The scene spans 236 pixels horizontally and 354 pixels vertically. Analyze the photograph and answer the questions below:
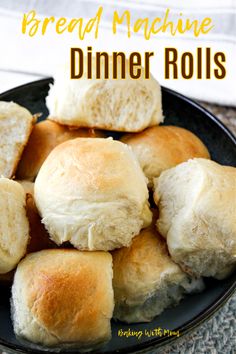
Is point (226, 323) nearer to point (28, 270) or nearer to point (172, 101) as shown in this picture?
point (28, 270)

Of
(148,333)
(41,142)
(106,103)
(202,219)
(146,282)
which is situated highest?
(106,103)

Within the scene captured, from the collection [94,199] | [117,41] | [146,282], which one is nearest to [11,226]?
[94,199]

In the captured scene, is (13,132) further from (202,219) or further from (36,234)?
(202,219)

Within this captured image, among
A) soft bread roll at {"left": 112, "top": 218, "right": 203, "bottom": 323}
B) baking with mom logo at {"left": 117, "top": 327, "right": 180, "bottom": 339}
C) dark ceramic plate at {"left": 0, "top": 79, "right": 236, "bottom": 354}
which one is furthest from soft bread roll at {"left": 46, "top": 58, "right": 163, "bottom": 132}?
baking with mom logo at {"left": 117, "top": 327, "right": 180, "bottom": 339}

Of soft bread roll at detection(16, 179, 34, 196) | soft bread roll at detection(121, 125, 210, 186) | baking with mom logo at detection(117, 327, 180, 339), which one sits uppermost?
soft bread roll at detection(121, 125, 210, 186)

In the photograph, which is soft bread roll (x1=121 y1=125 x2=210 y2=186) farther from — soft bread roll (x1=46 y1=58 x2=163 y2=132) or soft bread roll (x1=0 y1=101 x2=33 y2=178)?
soft bread roll (x1=0 y1=101 x2=33 y2=178)
